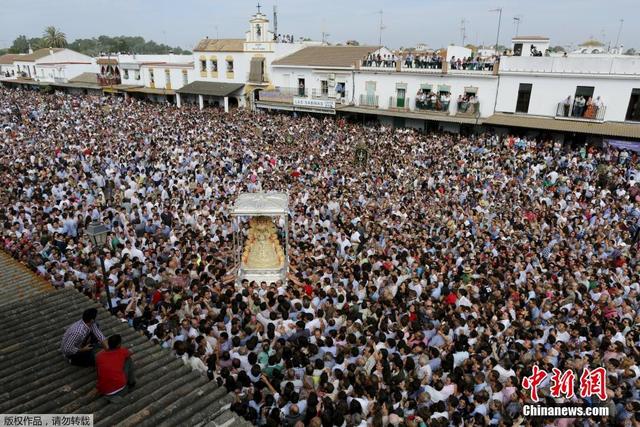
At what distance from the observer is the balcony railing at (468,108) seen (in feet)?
77.8

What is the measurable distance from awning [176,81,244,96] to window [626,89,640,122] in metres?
25.8

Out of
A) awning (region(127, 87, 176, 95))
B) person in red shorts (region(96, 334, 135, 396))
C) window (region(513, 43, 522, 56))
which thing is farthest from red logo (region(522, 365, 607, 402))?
awning (region(127, 87, 176, 95))

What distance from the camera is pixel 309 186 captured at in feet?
A: 54.1

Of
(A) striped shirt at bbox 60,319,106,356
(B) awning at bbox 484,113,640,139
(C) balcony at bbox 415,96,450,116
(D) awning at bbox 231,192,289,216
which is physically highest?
(C) balcony at bbox 415,96,450,116

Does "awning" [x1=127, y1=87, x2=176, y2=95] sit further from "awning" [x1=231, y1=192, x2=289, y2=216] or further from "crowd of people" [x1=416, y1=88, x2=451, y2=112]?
"awning" [x1=231, y1=192, x2=289, y2=216]

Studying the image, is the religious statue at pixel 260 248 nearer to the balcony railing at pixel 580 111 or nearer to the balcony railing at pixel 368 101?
the balcony railing at pixel 580 111

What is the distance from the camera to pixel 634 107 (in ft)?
66.0

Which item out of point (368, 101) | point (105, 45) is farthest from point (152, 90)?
point (105, 45)

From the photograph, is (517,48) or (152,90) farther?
(152,90)

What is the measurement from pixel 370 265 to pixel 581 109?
16.9 meters

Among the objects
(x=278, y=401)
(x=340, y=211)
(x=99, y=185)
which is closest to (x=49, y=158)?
(x=99, y=185)

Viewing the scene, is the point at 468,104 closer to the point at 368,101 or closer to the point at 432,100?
the point at 432,100

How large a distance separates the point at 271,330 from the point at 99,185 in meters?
12.0

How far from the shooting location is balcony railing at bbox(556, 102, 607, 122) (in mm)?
20562
